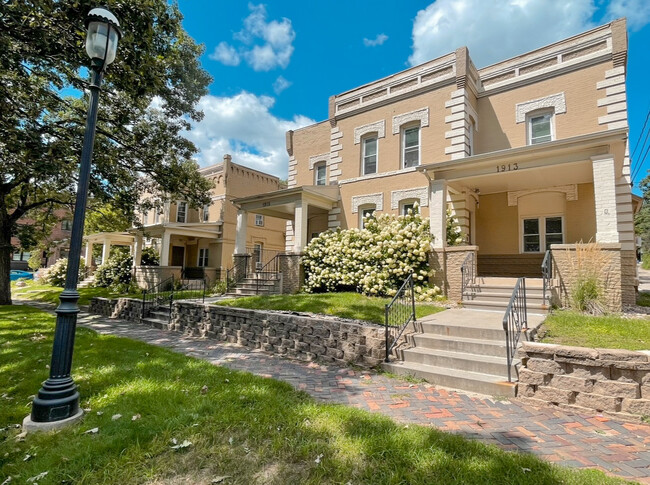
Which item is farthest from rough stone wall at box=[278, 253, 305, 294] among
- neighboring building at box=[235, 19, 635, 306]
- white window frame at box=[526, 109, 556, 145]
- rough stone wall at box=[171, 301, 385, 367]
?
white window frame at box=[526, 109, 556, 145]

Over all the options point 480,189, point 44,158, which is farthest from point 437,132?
point 44,158

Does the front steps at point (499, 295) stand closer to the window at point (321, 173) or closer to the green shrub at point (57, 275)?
the window at point (321, 173)

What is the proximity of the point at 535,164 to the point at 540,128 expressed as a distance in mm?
4168

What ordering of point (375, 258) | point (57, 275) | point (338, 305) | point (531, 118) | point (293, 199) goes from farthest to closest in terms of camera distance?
point (57, 275) → point (293, 199) → point (531, 118) → point (375, 258) → point (338, 305)

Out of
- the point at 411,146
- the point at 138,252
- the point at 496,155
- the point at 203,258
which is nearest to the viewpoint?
the point at 496,155

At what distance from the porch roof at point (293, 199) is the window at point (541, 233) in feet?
24.0

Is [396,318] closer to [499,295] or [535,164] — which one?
[499,295]

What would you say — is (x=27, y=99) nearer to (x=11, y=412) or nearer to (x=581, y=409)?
(x=11, y=412)

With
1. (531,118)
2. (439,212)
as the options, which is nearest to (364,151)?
(439,212)

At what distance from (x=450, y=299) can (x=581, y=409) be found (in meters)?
5.54

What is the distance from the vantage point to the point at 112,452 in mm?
2889

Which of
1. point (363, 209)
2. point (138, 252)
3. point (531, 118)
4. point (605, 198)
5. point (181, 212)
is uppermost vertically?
point (531, 118)

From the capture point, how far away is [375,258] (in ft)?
34.6

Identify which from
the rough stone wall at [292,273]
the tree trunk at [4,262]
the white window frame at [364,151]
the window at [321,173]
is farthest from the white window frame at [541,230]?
the tree trunk at [4,262]
